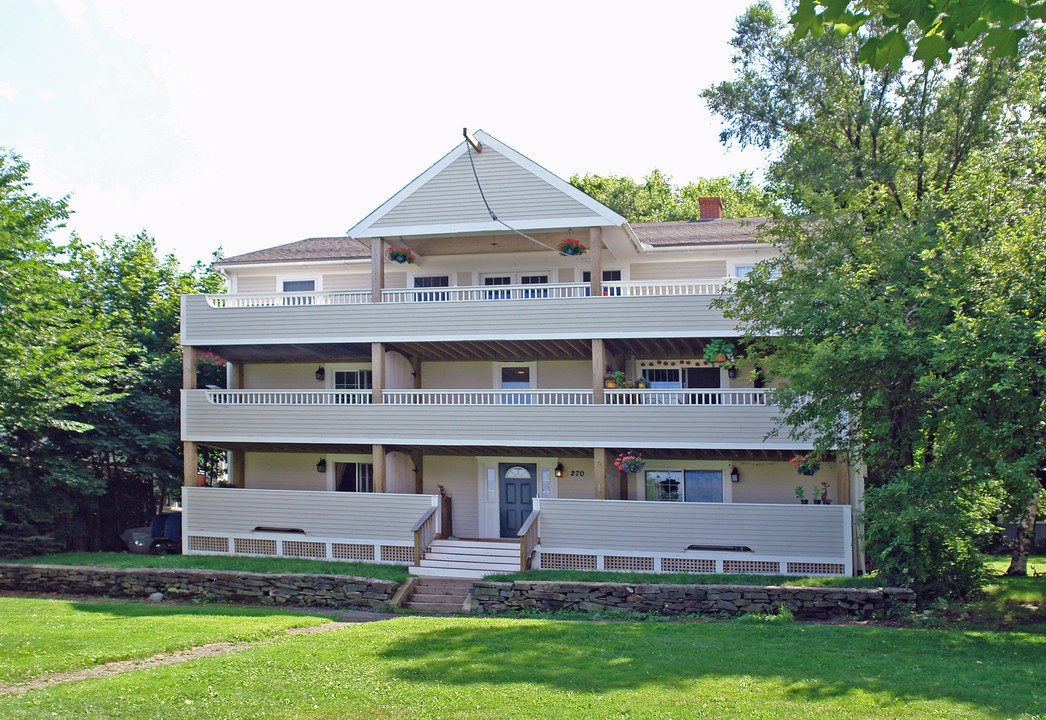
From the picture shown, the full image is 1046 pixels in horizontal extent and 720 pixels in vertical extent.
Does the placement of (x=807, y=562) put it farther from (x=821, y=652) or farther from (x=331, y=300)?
(x=331, y=300)

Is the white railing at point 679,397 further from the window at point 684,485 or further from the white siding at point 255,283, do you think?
the white siding at point 255,283

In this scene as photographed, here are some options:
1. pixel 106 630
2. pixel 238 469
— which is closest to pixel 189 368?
pixel 238 469

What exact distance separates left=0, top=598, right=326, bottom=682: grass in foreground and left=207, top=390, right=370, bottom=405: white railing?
6307mm

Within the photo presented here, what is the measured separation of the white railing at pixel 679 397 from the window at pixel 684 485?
238cm

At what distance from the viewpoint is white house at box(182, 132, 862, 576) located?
20078 millimetres

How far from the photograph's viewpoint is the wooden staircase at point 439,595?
18.5m

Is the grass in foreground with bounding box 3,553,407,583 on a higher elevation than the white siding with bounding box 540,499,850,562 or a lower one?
lower

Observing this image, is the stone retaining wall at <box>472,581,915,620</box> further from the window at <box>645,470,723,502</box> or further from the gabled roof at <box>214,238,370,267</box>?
the gabled roof at <box>214,238,370,267</box>

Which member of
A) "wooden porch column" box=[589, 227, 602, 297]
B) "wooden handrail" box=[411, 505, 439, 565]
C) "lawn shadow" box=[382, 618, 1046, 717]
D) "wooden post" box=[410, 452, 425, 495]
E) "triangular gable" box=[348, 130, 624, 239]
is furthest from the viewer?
"wooden post" box=[410, 452, 425, 495]

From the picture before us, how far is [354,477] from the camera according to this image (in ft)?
82.1

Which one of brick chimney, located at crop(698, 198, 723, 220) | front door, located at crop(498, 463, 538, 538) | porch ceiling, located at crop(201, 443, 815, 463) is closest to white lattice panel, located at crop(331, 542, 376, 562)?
porch ceiling, located at crop(201, 443, 815, 463)

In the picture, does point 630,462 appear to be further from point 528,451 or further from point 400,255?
point 400,255

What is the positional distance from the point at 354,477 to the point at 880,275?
16.1m

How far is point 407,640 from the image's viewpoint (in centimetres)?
1277
